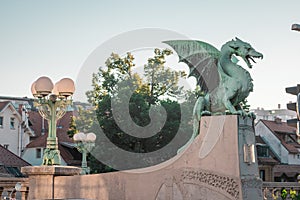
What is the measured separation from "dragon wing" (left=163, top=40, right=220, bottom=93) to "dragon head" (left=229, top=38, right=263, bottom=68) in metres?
0.55

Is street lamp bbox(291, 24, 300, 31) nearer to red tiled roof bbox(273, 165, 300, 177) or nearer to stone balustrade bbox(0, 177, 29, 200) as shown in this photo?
stone balustrade bbox(0, 177, 29, 200)

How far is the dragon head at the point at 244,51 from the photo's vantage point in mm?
9891

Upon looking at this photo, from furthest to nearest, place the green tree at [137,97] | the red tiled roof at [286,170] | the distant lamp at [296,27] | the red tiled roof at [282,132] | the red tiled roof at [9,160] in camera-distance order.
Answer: the red tiled roof at [282,132] < the red tiled roof at [286,170] < the red tiled roof at [9,160] < the green tree at [137,97] < the distant lamp at [296,27]

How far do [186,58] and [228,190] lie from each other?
11.4 feet

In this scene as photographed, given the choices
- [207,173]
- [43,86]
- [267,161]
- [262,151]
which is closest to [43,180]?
[43,86]

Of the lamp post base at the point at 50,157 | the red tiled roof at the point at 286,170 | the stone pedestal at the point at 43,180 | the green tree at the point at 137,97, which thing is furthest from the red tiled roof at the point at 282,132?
the stone pedestal at the point at 43,180

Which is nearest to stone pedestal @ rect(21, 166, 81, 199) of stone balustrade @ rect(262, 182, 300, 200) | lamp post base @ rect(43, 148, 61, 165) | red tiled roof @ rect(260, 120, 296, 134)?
lamp post base @ rect(43, 148, 61, 165)

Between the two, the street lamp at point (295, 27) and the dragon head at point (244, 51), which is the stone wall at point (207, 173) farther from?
the street lamp at point (295, 27)

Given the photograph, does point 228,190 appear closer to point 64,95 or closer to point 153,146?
Answer: point 64,95

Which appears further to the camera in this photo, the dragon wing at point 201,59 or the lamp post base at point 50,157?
the lamp post base at point 50,157

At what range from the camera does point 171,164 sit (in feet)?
31.7

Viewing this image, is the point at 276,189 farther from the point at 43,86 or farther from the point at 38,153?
the point at 38,153

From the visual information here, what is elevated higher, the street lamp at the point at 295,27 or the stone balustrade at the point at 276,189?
the street lamp at the point at 295,27

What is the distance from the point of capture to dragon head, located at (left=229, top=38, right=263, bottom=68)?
32.4 ft
